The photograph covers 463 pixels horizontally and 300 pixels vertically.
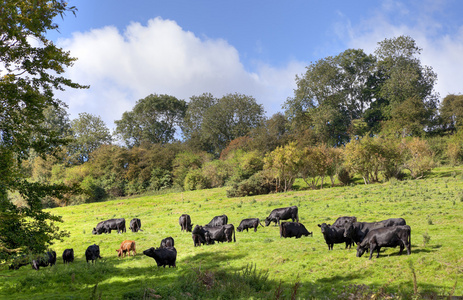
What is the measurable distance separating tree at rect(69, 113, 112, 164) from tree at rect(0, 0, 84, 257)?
65912 millimetres

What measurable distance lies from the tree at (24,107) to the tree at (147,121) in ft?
235

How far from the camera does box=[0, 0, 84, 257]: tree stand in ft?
39.4

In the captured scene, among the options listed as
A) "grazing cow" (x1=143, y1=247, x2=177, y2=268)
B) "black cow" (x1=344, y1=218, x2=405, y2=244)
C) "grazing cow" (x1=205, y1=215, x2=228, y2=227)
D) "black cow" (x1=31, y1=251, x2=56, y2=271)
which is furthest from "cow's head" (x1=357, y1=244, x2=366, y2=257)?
"black cow" (x1=31, y1=251, x2=56, y2=271)

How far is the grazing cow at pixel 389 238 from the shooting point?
12586 mm

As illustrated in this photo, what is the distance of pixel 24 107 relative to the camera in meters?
14.6

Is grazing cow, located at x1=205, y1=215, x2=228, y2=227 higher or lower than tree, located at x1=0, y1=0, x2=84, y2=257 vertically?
lower

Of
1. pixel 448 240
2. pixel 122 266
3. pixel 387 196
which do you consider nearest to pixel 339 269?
pixel 448 240

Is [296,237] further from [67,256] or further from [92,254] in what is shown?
[67,256]

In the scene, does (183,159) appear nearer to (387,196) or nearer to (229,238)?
(387,196)

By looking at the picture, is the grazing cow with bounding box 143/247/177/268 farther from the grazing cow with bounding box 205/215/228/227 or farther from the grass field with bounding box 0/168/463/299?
the grazing cow with bounding box 205/215/228/227

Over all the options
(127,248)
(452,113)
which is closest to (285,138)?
(452,113)

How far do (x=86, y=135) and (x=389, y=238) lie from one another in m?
78.0

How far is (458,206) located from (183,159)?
50.8 metres

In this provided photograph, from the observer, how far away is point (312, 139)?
2625 inches
